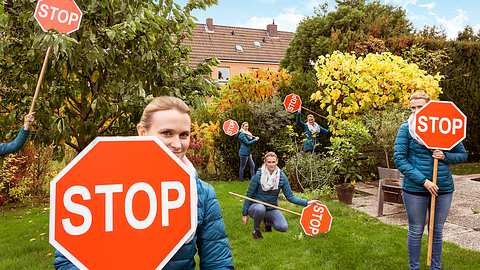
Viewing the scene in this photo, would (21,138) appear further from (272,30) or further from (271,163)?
(272,30)

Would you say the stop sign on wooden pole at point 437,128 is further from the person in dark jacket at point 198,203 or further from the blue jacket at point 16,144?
the blue jacket at point 16,144

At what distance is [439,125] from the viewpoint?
391 centimetres

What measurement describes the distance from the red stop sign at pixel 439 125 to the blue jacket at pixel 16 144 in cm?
368

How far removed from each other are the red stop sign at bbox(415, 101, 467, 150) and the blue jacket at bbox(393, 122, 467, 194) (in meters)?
0.16

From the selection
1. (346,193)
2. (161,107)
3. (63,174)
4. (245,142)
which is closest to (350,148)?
(346,193)

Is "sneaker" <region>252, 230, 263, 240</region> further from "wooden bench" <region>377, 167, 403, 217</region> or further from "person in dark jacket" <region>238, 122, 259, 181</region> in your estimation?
"person in dark jacket" <region>238, 122, 259, 181</region>

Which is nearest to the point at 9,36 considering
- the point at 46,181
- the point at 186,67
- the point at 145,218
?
the point at 186,67

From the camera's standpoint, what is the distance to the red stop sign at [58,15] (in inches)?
137

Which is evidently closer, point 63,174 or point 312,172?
point 63,174

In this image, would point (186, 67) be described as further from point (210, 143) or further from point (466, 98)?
point (466, 98)

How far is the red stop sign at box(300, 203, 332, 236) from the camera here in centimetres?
417

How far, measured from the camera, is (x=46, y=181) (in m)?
10.5

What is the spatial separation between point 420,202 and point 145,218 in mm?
3387

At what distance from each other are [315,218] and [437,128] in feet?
4.63
